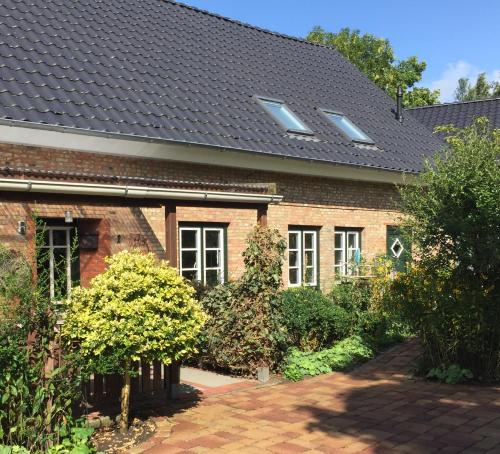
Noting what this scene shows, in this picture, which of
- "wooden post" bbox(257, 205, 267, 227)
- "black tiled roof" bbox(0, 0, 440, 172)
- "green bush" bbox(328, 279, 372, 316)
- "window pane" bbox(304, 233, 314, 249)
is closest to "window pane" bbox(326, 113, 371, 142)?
"black tiled roof" bbox(0, 0, 440, 172)

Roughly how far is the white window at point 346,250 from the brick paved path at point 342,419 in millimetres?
5824

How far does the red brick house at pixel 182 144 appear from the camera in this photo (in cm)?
834

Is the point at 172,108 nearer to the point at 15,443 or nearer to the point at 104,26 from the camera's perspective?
the point at 104,26

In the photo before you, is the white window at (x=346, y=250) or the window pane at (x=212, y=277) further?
the white window at (x=346, y=250)

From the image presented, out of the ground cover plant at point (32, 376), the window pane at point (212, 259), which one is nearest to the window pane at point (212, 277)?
the window pane at point (212, 259)

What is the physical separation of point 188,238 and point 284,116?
417cm

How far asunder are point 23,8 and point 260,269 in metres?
7.00

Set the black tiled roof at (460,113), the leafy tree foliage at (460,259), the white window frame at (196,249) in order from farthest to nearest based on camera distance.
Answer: the black tiled roof at (460,113) → the white window frame at (196,249) → the leafy tree foliage at (460,259)

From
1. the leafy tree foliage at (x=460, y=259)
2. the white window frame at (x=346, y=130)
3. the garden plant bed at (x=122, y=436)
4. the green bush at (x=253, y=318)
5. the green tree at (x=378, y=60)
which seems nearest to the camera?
the garden plant bed at (x=122, y=436)

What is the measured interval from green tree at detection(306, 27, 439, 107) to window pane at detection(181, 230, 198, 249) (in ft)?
82.3

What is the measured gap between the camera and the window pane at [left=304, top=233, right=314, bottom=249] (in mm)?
13484

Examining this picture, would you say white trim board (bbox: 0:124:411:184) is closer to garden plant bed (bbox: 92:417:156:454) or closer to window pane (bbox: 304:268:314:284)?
window pane (bbox: 304:268:314:284)

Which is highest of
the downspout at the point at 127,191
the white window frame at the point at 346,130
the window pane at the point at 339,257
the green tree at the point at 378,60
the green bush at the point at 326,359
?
the green tree at the point at 378,60

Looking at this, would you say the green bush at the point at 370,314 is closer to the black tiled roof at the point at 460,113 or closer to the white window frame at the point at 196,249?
the white window frame at the point at 196,249
